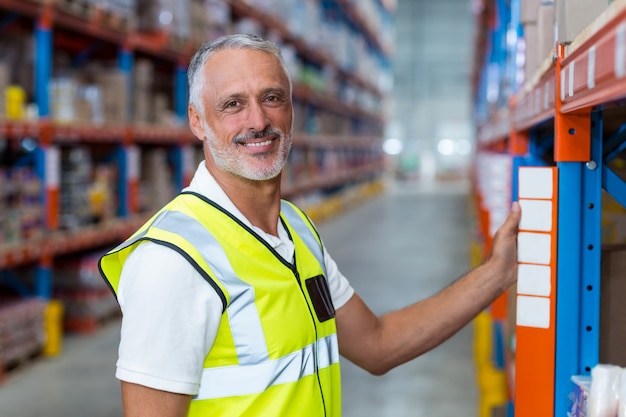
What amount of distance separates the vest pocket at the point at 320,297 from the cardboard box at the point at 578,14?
81 centimetres

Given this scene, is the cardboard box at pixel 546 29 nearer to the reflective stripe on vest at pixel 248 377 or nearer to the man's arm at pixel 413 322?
the man's arm at pixel 413 322

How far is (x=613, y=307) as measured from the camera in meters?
1.62

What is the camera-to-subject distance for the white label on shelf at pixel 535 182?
159 cm

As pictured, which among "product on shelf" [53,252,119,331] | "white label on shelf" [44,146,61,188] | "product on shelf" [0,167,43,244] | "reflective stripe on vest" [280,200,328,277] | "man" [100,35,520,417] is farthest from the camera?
"product on shelf" [53,252,119,331]

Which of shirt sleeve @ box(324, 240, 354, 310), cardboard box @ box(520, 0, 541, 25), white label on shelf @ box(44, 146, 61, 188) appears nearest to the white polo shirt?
shirt sleeve @ box(324, 240, 354, 310)

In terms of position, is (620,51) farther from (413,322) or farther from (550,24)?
(413,322)

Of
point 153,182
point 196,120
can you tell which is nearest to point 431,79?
point 153,182

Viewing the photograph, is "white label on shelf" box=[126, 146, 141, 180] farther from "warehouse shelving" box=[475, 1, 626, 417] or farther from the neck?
"warehouse shelving" box=[475, 1, 626, 417]

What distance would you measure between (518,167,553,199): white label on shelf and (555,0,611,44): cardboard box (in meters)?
0.30

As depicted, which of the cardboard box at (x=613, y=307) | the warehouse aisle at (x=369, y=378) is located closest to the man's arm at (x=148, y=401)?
the cardboard box at (x=613, y=307)

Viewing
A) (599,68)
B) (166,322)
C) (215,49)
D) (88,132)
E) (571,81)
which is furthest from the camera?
(88,132)

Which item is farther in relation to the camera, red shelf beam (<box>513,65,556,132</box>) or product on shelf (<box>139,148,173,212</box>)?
product on shelf (<box>139,148,173,212</box>)

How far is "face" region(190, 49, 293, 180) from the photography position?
1.72 metres

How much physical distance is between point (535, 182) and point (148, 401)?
3.03 feet
